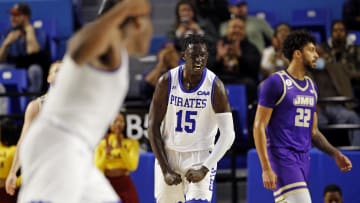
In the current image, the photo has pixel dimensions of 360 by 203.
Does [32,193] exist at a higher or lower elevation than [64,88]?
lower

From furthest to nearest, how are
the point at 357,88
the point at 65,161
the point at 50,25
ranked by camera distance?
the point at 50,25 < the point at 357,88 < the point at 65,161

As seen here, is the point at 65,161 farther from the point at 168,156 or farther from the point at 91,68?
the point at 168,156

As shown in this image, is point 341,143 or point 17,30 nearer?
point 341,143

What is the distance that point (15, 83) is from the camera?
11000mm

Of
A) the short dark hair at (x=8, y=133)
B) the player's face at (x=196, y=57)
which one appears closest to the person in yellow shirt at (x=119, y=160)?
the short dark hair at (x=8, y=133)

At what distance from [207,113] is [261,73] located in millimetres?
4467

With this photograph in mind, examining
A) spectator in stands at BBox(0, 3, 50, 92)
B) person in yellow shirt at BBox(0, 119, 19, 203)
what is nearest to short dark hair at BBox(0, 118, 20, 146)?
person in yellow shirt at BBox(0, 119, 19, 203)

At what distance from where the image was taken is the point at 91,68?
4.29 metres

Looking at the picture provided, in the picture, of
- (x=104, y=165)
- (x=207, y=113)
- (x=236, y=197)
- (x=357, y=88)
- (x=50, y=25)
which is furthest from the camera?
(x=50, y=25)

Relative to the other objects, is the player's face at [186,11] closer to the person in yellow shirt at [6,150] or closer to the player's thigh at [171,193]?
the person in yellow shirt at [6,150]

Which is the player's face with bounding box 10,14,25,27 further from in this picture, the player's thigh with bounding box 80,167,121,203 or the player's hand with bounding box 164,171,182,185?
the player's thigh with bounding box 80,167,121,203

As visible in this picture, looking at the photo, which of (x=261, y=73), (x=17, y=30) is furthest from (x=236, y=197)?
(x=17, y=30)

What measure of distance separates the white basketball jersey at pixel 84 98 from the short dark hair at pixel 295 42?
2.81m

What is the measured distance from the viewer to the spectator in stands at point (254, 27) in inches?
467
